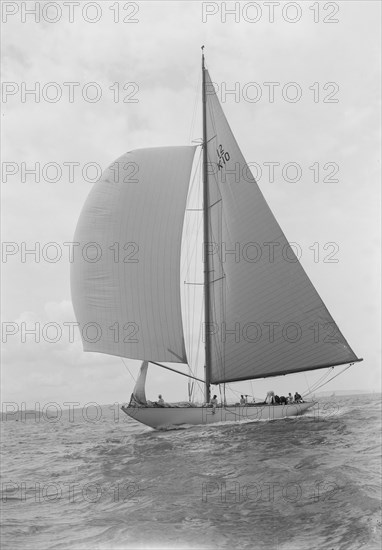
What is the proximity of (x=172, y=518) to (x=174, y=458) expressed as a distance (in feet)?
25.0

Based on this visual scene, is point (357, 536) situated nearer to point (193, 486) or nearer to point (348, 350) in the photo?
point (193, 486)

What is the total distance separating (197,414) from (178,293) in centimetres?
542

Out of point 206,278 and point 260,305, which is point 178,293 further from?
point 260,305

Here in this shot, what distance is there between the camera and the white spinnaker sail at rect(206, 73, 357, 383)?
2822 centimetres

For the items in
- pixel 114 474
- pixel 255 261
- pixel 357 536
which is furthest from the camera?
pixel 255 261

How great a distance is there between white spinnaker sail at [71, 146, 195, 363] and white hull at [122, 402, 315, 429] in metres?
2.32

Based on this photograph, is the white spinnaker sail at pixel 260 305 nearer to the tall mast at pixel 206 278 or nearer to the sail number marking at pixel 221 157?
the tall mast at pixel 206 278

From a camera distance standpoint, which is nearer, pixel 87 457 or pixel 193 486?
pixel 193 486

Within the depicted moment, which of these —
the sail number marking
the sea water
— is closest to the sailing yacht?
the sail number marking

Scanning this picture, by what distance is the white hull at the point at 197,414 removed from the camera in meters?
27.8

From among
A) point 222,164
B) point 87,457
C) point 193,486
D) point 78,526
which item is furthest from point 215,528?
point 222,164

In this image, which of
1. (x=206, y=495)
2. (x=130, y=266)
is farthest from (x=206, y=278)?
(x=206, y=495)

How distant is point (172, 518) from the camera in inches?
448

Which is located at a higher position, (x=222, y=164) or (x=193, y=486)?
(x=222, y=164)
